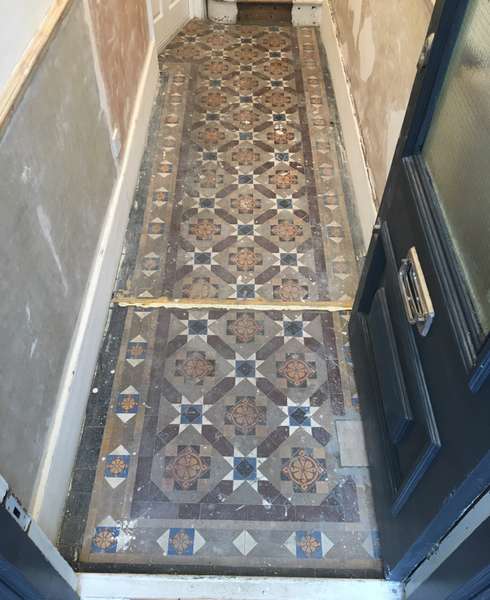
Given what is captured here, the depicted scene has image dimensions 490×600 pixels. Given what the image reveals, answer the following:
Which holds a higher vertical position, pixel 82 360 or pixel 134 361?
pixel 82 360

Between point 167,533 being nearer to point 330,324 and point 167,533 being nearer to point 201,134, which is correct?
point 330,324

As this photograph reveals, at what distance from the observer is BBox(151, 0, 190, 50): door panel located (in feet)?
11.7

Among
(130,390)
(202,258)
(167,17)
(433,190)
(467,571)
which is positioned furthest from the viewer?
(167,17)

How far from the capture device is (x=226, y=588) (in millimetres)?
1535

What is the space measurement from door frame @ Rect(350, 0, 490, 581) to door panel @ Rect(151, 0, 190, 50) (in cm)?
274

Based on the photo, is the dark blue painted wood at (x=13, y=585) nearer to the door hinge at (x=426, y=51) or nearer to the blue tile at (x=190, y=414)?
the blue tile at (x=190, y=414)

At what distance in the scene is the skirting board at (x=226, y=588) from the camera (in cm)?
152

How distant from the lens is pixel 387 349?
1.56 metres

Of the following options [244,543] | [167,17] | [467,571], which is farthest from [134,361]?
[167,17]

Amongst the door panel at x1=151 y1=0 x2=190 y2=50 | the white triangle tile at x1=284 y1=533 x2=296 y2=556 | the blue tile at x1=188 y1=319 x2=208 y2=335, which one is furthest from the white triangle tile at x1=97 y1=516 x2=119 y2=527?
the door panel at x1=151 y1=0 x2=190 y2=50

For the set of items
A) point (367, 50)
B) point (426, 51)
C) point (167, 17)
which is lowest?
point (167, 17)

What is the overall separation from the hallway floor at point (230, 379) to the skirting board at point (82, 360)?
64 millimetres

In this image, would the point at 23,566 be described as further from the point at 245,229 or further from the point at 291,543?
the point at 245,229

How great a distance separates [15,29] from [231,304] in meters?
1.28
